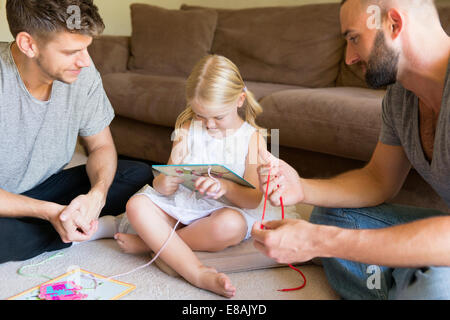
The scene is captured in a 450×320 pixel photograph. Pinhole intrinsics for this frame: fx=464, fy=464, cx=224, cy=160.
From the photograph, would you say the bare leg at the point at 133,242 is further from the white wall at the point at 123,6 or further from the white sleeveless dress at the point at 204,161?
the white wall at the point at 123,6

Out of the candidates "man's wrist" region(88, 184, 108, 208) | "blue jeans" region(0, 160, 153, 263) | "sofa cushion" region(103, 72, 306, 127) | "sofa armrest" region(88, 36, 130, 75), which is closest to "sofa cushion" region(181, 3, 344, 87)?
"sofa cushion" region(103, 72, 306, 127)

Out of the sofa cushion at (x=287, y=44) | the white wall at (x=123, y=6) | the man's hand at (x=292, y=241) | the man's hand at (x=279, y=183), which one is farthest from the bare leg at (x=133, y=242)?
the white wall at (x=123, y=6)

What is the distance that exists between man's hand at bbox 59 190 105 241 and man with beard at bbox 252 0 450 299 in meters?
0.48

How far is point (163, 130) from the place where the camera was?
236 cm

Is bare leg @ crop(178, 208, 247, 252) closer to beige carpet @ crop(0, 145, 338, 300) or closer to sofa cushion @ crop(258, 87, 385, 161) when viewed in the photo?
beige carpet @ crop(0, 145, 338, 300)

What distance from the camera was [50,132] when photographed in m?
1.41

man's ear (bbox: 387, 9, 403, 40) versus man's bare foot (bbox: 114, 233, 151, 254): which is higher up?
man's ear (bbox: 387, 9, 403, 40)

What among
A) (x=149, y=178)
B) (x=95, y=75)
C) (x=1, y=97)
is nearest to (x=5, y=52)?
(x=1, y=97)

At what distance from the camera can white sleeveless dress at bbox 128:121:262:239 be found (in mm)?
1336

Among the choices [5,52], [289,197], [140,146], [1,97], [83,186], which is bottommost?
[140,146]

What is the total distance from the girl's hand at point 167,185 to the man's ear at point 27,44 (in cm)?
48

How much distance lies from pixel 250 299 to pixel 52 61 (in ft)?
2.66
